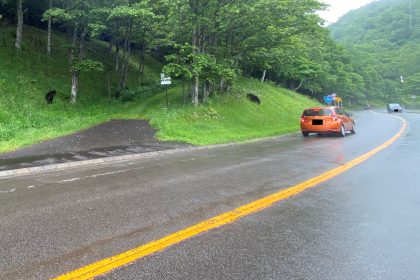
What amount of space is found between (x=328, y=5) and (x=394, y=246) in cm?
2301

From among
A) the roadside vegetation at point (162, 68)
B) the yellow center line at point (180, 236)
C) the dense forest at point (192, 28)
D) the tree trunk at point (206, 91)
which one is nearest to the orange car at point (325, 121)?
the roadside vegetation at point (162, 68)

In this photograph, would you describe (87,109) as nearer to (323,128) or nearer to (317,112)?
(317,112)

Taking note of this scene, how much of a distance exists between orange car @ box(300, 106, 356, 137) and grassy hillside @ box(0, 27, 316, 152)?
2529mm

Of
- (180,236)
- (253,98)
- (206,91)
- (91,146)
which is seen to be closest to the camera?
(180,236)

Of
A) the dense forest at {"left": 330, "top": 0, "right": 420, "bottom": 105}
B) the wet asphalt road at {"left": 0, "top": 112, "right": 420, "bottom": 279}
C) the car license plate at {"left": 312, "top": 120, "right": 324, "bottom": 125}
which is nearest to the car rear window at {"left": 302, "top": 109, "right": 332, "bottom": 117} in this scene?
the car license plate at {"left": 312, "top": 120, "right": 324, "bottom": 125}

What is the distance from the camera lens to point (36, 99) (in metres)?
23.8

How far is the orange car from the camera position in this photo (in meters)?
19.6

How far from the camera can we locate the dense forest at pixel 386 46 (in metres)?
97.8

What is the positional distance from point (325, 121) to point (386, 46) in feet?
377

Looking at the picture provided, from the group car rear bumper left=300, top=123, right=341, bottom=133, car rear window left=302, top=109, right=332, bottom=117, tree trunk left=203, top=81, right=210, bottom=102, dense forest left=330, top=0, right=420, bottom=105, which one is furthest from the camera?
dense forest left=330, top=0, right=420, bottom=105

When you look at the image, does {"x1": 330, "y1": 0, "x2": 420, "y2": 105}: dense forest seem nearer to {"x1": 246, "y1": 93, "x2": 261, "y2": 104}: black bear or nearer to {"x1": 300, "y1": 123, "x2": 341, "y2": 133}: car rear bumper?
{"x1": 246, "y1": 93, "x2": 261, "y2": 104}: black bear

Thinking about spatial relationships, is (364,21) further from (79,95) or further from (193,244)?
(193,244)

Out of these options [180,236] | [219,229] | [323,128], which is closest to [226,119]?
[323,128]

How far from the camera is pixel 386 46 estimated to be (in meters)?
119
